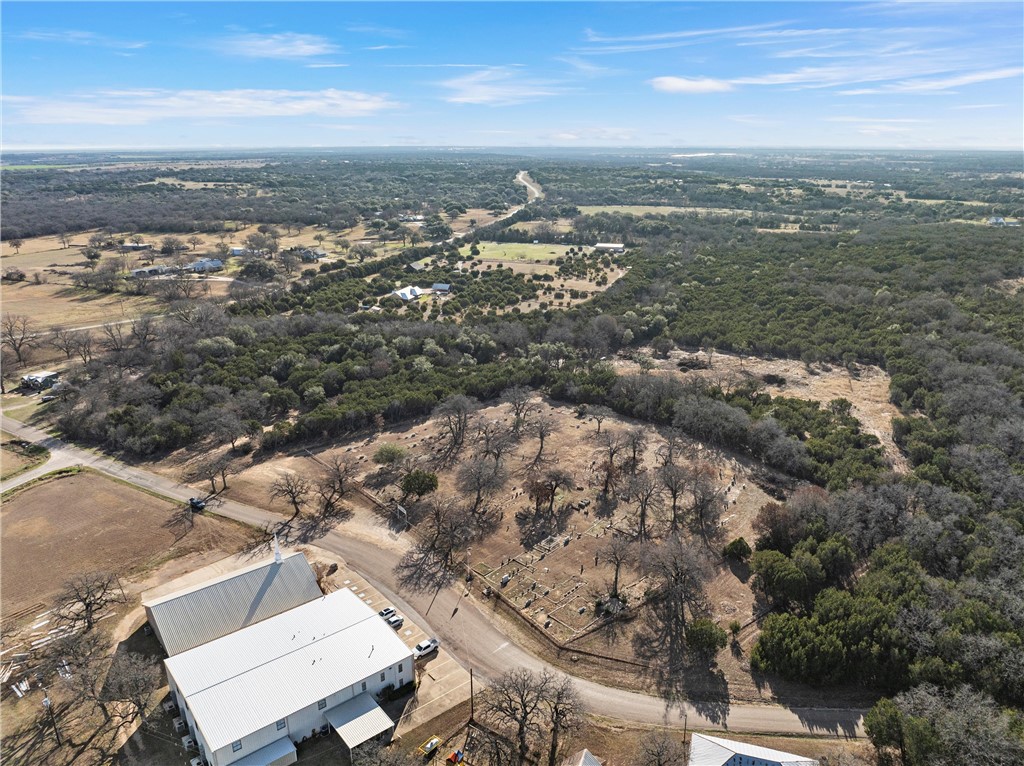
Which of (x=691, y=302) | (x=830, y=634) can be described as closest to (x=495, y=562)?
(x=830, y=634)

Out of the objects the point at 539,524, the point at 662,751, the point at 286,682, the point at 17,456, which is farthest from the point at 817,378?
the point at 17,456

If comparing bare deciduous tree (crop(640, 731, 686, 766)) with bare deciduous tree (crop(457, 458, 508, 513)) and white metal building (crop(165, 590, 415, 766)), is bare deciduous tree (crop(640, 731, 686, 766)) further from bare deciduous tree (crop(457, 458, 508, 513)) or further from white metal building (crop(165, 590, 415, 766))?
bare deciduous tree (crop(457, 458, 508, 513))

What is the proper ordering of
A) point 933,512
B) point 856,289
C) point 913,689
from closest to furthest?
point 913,689, point 933,512, point 856,289

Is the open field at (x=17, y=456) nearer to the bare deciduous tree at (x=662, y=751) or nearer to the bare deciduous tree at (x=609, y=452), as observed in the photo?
the bare deciduous tree at (x=609, y=452)

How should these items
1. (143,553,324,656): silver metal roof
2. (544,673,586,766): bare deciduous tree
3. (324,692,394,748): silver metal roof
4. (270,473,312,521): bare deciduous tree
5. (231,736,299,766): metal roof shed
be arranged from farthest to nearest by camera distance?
(270,473,312,521): bare deciduous tree → (143,553,324,656): silver metal roof → (544,673,586,766): bare deciduous tree → (324,692,394,748): silver metal roof → (231,736,299,766): metal roof shed

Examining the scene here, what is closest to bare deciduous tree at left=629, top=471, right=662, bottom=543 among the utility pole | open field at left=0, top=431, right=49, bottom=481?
the utility pole

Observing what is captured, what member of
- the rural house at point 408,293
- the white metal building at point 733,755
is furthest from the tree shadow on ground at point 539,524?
the rural house at point 408,293

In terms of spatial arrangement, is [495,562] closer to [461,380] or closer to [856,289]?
[461,380]

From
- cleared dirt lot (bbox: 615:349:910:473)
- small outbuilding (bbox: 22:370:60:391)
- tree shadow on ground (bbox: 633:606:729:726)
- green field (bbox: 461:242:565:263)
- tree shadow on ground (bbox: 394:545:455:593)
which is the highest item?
green field (bbox: 461:242:565:263)
